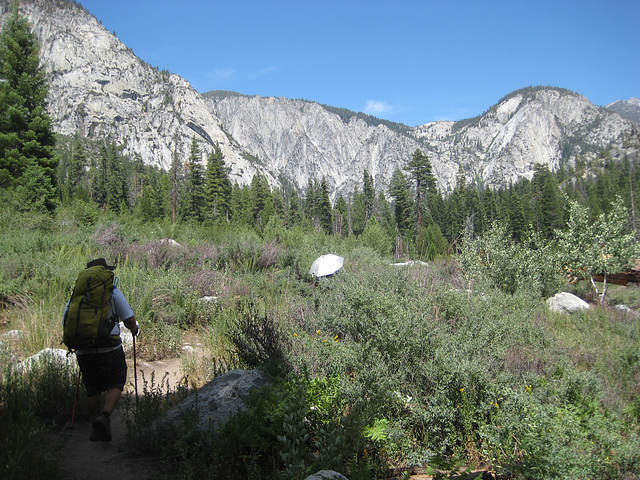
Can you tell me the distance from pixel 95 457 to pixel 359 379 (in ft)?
7.71

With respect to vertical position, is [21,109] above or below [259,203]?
below

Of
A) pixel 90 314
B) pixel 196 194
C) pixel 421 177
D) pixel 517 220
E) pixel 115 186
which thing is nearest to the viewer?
pixel 90 314

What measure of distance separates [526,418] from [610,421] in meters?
0.95

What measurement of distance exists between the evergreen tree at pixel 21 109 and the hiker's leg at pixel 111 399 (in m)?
20.4

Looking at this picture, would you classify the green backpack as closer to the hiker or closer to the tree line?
the hiker

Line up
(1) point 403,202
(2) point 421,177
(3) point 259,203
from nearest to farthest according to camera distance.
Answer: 1. (2) point 421,177
2. (1) point 403,202
3. (3) point 259,203

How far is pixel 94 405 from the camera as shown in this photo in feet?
12.0

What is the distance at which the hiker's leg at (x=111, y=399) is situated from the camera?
11.5 feet

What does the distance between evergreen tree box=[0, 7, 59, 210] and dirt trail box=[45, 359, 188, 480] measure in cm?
2052

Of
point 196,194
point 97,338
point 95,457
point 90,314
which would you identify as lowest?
point 95,457

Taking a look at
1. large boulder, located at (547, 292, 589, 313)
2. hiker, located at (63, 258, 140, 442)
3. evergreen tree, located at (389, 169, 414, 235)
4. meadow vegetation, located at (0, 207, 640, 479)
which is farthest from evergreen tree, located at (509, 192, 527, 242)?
hiker, located at (63, 258, 140, 442)

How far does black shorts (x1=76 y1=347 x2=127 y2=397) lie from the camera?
367 centimetres

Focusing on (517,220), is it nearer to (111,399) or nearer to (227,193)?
(227,193)

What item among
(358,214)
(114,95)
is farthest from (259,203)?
(114,95)
